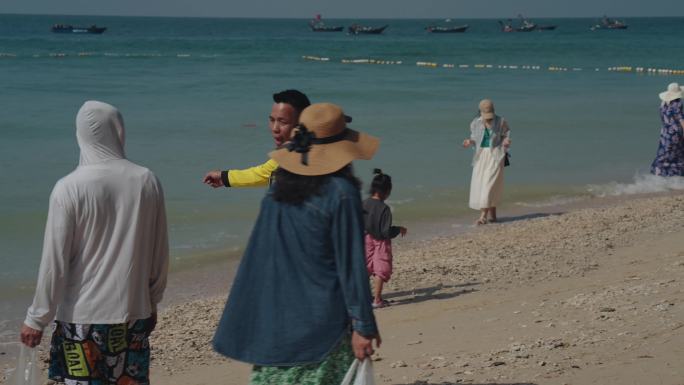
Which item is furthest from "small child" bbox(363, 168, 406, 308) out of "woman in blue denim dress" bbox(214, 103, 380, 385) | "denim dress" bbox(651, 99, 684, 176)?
"denim dress" bbox(651, 99, 684, 176)

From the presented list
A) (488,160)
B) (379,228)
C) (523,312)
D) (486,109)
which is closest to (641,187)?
(488,160)

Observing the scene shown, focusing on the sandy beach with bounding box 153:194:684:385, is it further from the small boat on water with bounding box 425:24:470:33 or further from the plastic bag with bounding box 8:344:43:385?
the small boat on water with bounding box 425:24:470:33

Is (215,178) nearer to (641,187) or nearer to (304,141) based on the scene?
(304,141)

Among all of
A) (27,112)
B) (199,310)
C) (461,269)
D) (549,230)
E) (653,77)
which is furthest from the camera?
(653,77)

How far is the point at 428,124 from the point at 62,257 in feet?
64.2

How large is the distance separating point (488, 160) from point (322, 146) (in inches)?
327

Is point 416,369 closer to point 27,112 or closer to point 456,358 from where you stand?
point 456,358

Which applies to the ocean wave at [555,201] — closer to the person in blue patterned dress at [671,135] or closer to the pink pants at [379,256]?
the person in blue patterned dress at [671,135]

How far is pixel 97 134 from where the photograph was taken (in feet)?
12.9

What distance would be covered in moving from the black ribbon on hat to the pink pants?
376cm

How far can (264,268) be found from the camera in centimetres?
352

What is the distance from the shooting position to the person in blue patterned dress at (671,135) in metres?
13.9

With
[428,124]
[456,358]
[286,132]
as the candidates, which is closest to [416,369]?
[456,358]

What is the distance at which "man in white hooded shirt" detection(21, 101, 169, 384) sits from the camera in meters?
3.83
